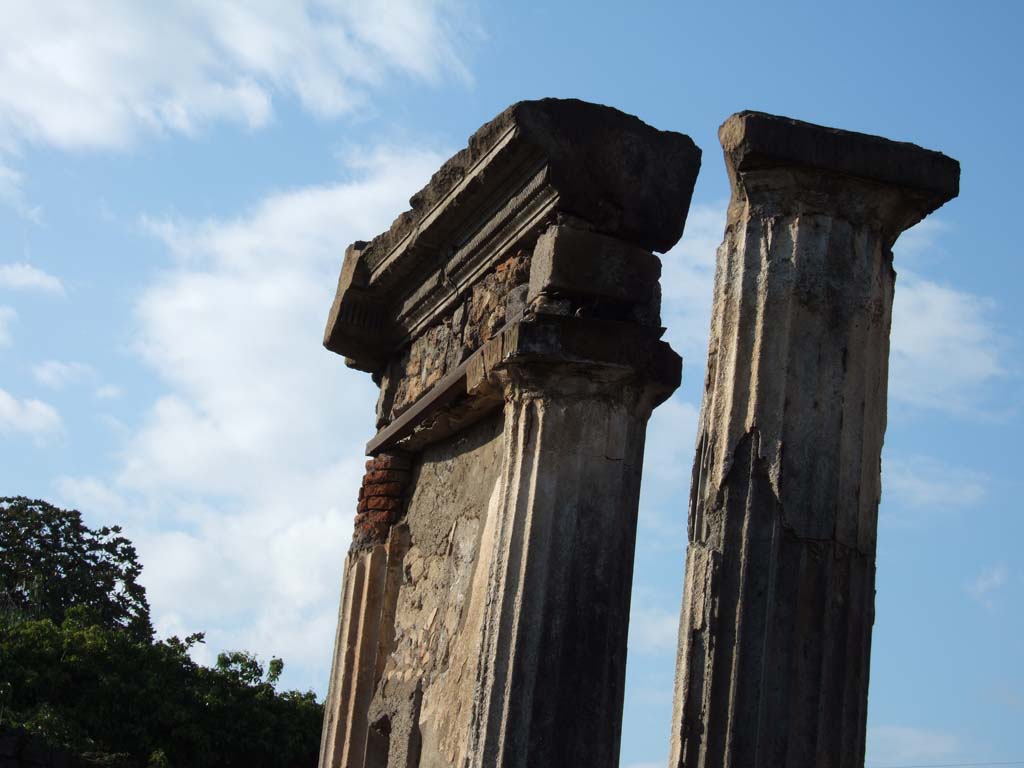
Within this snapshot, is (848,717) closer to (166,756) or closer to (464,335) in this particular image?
(464,335)

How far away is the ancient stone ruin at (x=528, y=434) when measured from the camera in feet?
16.4

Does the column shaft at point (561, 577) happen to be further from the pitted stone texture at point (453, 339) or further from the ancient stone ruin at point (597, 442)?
the pitted stone texture at point (453, 339)

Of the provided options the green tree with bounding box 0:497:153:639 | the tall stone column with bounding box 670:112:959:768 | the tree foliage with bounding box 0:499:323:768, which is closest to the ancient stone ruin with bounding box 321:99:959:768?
the tall stone column with bounding box 670:112:959:768

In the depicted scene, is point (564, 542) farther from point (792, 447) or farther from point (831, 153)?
point (831, 153)

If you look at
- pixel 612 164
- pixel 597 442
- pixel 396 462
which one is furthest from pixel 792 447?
pixel 396 462

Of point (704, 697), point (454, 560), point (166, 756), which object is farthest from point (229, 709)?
point (704, 697)

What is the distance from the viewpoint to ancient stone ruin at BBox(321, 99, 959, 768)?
13.4 ft

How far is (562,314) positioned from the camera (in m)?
5.21

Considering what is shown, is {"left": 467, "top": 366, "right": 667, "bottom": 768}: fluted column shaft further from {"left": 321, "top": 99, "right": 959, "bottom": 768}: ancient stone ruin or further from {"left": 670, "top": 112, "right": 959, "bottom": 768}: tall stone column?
{"left": 670, "top": 112, "right": 959, "bottom": 768}: tall stone column

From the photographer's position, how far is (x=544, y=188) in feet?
17.9

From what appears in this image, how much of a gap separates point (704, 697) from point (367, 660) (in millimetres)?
2936

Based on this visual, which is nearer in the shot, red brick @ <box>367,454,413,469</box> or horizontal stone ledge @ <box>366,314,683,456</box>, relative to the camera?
horizontal stone ledge @ <box>366,314,683,456</box>

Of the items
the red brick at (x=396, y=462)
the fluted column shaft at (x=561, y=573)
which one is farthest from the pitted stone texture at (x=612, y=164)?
the red brick at (x=396, y=462)

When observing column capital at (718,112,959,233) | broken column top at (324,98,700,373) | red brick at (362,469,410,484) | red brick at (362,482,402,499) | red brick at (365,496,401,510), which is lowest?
red brick at (365,496,401,510)
